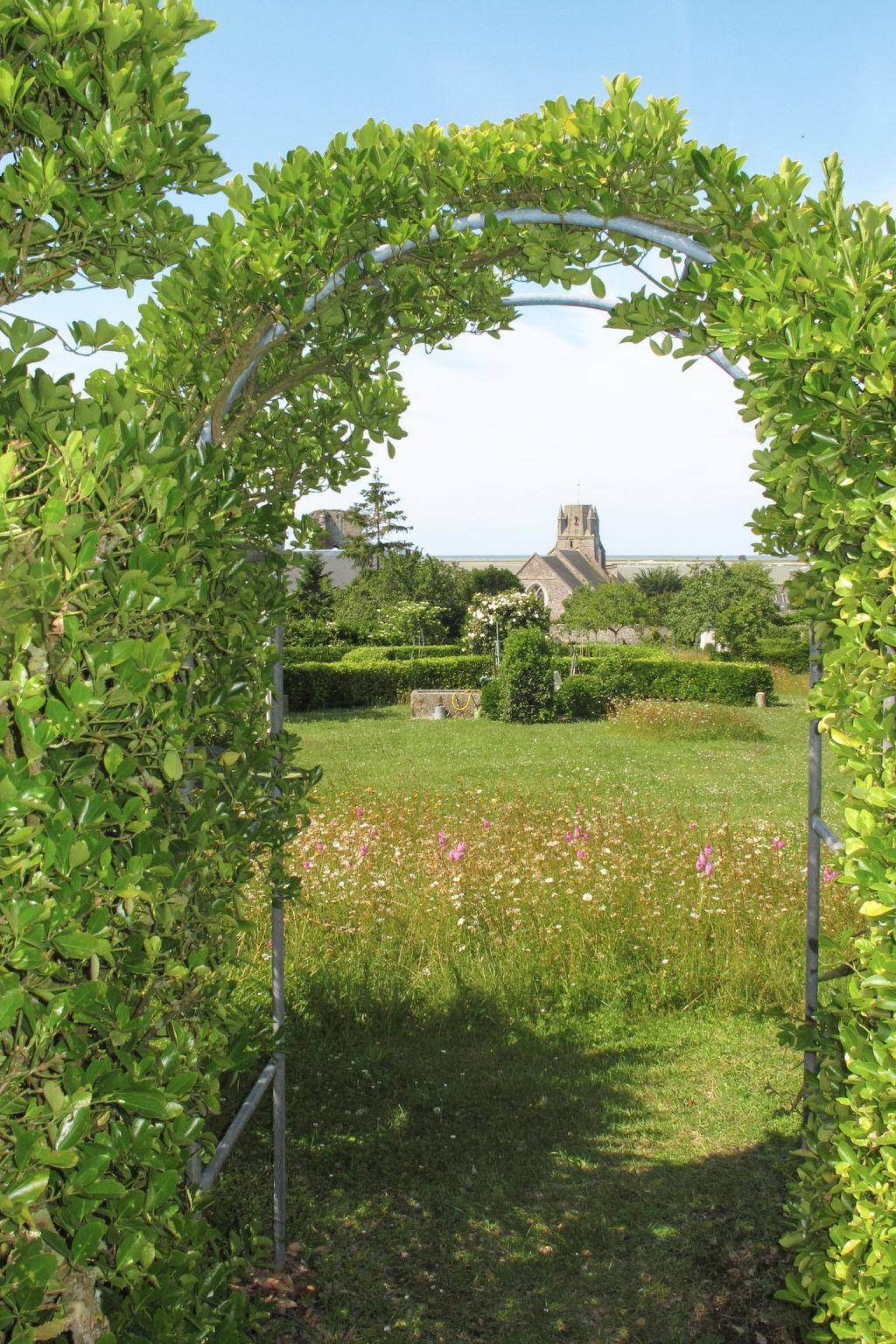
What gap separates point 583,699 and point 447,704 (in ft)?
9.98

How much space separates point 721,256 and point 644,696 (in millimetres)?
18810

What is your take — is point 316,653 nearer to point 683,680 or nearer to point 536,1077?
point 683,680

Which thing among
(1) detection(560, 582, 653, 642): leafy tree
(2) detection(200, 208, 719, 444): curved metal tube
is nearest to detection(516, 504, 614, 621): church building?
(1) detection(560, 582, 653, 642): leafy tree

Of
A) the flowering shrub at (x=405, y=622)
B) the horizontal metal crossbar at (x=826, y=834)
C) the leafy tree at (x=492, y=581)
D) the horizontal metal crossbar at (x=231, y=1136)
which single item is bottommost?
the horizontal metal crossbar at (x=231, y=1136)

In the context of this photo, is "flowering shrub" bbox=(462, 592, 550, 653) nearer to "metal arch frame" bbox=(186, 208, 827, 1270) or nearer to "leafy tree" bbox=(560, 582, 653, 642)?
"leafy tree" bbox=(560, 582, 653, 642)

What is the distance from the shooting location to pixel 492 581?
52.0 m

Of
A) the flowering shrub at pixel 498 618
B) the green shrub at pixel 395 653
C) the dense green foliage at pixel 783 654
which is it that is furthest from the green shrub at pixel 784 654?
the green shrub at pixel 395 653

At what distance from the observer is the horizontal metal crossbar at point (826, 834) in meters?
2.47

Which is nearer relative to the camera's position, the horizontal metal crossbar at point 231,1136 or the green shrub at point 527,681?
the horizontal metal crossbar at point 231,1136

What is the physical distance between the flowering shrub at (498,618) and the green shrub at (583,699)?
6.35 metres

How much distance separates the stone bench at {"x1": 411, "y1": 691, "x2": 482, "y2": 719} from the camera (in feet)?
66.9

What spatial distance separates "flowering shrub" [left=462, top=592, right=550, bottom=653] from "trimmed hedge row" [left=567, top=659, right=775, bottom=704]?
5.48 meters

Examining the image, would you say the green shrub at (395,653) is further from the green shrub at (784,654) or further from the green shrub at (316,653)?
the green shrub at (784,654)

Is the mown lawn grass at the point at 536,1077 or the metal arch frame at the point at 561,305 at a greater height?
the metal arch frame at the point at 561,305
